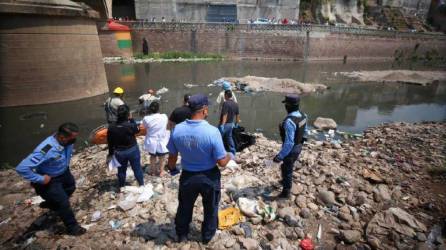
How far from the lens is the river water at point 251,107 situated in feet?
29.5

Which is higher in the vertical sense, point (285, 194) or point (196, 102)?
point (196, 102)

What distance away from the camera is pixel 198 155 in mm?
3031

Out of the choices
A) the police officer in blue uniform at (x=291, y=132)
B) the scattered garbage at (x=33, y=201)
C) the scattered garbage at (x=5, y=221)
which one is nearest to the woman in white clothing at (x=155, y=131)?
the scattered garbage at (x=33, y=201)

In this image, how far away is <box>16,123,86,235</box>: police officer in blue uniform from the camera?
3.18 m

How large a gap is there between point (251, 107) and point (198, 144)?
30.9ft

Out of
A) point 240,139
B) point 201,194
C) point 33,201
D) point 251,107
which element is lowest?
point 251,107

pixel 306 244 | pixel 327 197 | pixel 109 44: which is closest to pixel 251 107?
pixel 327 197

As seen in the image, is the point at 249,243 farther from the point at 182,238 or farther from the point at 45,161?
the point at 45,161

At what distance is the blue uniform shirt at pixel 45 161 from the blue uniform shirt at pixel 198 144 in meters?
1.45

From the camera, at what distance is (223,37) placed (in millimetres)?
33094

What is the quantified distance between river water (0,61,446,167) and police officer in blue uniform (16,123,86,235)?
14.2ft

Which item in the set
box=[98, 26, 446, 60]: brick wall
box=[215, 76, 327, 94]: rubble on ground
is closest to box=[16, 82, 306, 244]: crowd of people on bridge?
box=[215, 76, 327, 94]: rubble on ground

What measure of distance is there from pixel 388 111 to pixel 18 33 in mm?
15782

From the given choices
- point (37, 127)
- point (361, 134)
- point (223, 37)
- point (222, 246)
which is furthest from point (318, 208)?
point (223, 37)
